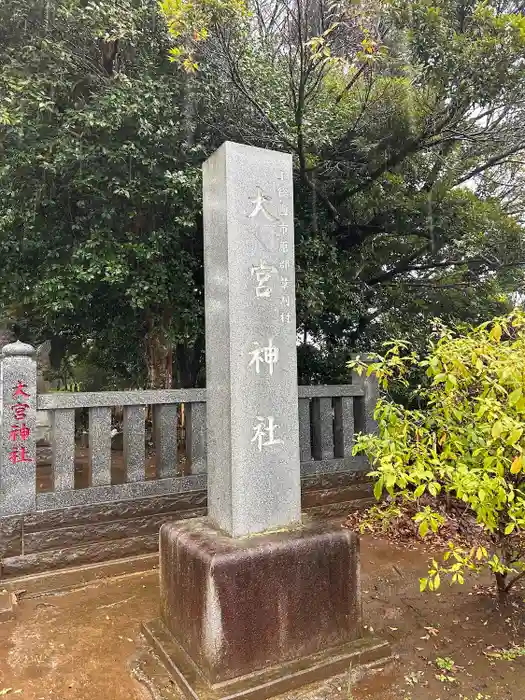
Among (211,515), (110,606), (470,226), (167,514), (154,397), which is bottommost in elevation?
(110,606)

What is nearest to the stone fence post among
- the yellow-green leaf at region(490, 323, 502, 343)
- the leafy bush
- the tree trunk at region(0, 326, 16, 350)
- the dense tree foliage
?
the dense tree foliage

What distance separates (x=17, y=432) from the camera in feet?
12.0

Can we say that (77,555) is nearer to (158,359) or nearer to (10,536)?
(10,536)

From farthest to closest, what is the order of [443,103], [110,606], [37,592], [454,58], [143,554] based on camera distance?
[443,103] < [454,58] < [143,554] < [37,592] < [110,606]

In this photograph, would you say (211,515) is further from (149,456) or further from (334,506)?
(149,456)

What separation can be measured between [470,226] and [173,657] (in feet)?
25.1

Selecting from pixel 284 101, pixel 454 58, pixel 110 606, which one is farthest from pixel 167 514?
pixel 454 58

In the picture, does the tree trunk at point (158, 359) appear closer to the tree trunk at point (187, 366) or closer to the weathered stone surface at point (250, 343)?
the tree trunk at point (187, 366)

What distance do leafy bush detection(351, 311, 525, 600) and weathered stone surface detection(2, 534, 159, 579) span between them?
7.73ft

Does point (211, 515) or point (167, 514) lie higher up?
point (211, 515)

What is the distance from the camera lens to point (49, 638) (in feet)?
9.68

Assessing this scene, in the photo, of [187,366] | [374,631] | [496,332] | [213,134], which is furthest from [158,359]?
[496,332]

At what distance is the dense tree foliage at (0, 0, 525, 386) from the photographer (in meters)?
5.14

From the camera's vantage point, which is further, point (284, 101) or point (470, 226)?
point (470, 226)
